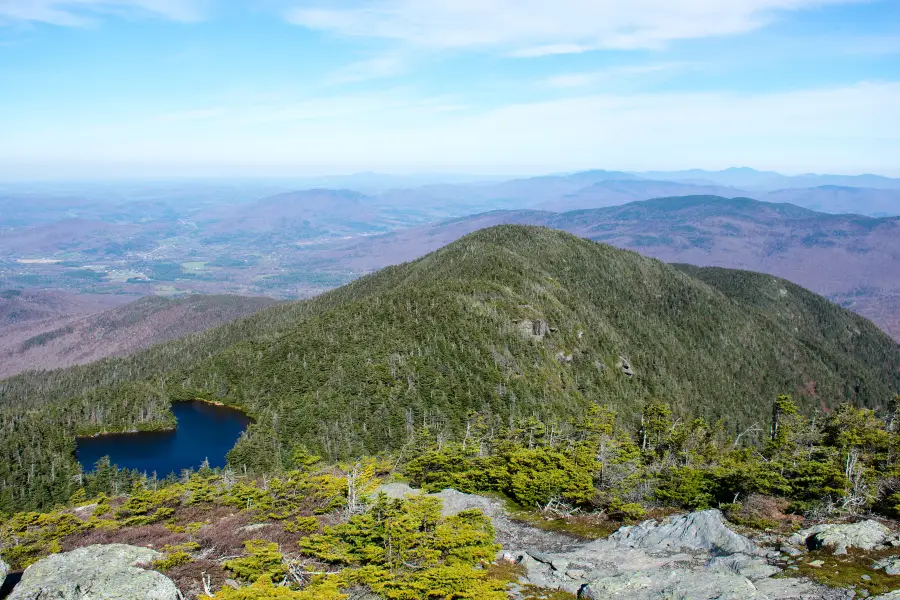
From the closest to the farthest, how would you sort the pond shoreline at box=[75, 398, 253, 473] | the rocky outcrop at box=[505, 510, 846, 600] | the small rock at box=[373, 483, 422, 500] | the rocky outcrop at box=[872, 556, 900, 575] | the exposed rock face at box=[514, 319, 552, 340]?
the rocky outcrop at box=[505, 510, 846, 600] → the rocky outcrop at box=[872, 556, 900, 575] → the small rock at box=[373, 483, 422, 500] → the pond shoreline at box=[75, 398, 253, 473] → the exposed rock face at box=[514, 319, 552, 340]

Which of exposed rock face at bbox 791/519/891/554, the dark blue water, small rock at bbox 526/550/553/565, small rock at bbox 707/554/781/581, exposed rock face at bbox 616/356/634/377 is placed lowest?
the dark blue water

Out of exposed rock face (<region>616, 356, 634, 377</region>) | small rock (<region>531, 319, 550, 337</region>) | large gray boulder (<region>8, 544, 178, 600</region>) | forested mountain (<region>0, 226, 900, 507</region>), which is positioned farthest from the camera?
exposed rock face (<region>616, 356, 634, 377</region>)

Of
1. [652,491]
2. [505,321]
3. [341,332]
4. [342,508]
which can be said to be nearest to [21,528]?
[342,508]

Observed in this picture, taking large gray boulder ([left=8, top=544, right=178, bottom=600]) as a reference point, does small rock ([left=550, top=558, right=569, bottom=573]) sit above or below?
below

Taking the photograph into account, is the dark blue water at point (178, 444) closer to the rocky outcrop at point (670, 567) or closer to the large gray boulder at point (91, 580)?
the large gray boulder at point (91, 580)

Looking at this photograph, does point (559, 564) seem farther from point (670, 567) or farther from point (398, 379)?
point (398, 379)

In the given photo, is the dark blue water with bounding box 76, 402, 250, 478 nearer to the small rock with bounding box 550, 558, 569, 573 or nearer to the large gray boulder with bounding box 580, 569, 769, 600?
the small rock with bounding box 550, 558, 569, 573

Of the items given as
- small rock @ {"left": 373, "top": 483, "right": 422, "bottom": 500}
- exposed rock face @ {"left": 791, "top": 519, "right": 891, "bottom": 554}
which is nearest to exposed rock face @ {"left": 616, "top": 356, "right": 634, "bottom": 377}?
small rock @ {"left": 373, "top": 483, "right": 422, "bottom": 500}

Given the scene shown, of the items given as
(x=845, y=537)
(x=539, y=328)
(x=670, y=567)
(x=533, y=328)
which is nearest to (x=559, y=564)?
(x=670, y=567)
